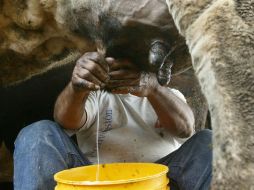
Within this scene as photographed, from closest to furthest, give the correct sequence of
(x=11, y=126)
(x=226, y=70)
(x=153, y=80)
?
1. (x=226, y=70)
2. (x=153, y=80)
3. (x=11, y=126)

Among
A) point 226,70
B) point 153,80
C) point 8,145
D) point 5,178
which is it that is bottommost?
point 5,178

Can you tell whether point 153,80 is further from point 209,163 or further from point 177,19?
point 177,19

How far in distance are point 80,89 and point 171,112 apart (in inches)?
13.3

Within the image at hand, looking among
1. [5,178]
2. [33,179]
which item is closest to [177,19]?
[33,179]

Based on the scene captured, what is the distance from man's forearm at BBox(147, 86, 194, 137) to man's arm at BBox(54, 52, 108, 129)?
0.21 meters

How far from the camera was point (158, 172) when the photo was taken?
1.26 meters

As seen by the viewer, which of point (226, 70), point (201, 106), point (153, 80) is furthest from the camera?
point (201, 106)

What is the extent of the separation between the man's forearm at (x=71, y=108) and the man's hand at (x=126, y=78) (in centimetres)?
11

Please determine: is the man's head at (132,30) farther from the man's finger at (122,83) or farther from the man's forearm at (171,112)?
the man's forearm at (171,112)

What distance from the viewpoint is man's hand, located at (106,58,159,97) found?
1302mm

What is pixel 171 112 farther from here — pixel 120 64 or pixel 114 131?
pixel 120 64

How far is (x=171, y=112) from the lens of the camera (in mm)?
1582

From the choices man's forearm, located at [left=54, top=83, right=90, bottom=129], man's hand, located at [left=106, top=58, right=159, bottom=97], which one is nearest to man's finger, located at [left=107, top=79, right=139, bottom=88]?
man's hand, located at [left=106, top=58, right=159, bottom=97]

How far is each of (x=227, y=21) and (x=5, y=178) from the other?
1.71m
